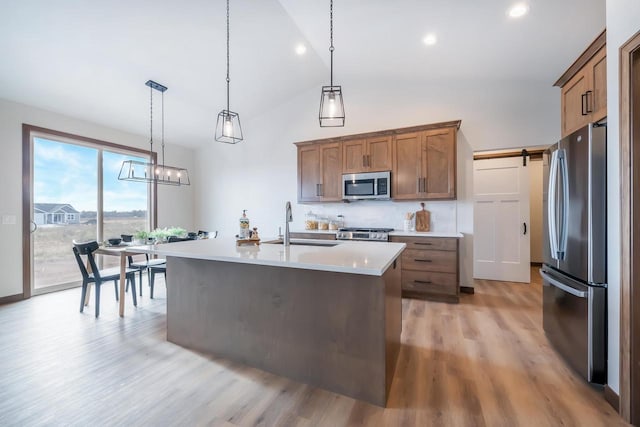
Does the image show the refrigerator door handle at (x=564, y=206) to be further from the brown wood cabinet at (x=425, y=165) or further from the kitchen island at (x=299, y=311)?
the brown wood cabinet at (x=425, y=165)

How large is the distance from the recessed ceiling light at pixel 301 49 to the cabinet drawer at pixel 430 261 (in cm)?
314

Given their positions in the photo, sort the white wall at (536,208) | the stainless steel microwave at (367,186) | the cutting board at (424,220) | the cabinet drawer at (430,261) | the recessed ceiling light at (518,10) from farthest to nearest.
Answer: the white wall at (536,208) → the cutting board at (424,220) → the stainless steel microwave at (367,186) → the cabinet drawer at (430,261) → the recessed ceiling light at (518,10)

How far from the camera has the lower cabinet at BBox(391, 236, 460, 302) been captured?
345 centimetres

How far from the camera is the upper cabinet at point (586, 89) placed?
1.95 meters

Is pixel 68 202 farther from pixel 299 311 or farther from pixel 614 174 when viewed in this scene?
pixel 614 174

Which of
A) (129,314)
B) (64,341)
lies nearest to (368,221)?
(129,314)

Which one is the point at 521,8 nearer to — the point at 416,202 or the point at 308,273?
the point at 416,202

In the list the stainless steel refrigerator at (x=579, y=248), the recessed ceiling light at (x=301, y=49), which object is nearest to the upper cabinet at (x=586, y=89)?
the stainless steel refrigerator at (x=579, y=248)

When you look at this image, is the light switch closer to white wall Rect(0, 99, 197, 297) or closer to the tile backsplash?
white wall Rect(0, 99, 197, 297)

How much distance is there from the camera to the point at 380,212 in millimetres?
4445

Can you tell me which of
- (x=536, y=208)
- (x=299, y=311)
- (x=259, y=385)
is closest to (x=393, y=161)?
(x=299, y=311)

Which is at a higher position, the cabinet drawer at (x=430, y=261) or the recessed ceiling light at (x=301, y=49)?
the recessed ceiling light at (x=301, y=49)

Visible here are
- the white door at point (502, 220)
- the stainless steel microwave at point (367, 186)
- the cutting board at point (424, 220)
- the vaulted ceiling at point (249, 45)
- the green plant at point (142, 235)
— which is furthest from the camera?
the white door at point (502, 220)

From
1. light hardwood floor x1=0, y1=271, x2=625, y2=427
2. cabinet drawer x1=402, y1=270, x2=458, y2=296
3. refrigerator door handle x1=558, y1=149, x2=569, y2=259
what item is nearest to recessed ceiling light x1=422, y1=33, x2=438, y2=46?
refrigerator door handle x1=558, y1=149, x2=569, y2=259
